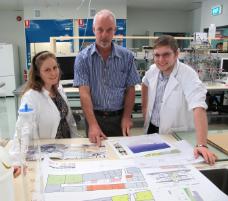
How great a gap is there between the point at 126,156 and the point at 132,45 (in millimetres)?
7554

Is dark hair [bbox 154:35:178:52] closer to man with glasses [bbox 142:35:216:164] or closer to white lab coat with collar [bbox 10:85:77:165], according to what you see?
man with glasses [bbox 142:35:216:164]

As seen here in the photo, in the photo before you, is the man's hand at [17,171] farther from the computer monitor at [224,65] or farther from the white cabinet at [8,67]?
the white cabinet at [8,67]

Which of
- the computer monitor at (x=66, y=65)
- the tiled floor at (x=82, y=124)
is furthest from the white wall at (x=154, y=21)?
the computer monitor at (x=66, y=65)

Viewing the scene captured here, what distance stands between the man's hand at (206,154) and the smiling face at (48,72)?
0.97m

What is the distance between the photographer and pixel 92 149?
1381mm

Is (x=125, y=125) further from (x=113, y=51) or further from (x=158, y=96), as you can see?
(x=113, y=51)

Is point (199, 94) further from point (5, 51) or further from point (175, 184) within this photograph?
point (5, 51)

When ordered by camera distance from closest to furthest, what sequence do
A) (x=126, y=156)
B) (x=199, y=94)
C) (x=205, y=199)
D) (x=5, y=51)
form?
1. (x=205, y=199)
2. (x=126, y=156)
3. (x=199, y=94)
4. (x=5, y=51)

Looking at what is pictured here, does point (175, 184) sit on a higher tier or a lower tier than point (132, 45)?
lower

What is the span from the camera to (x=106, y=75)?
1.88 m

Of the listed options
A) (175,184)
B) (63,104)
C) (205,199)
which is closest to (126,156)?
(175,184)

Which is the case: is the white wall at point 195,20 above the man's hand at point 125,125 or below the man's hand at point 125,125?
above

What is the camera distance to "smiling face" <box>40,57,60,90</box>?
1.69m

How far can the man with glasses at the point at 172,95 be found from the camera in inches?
58.4
